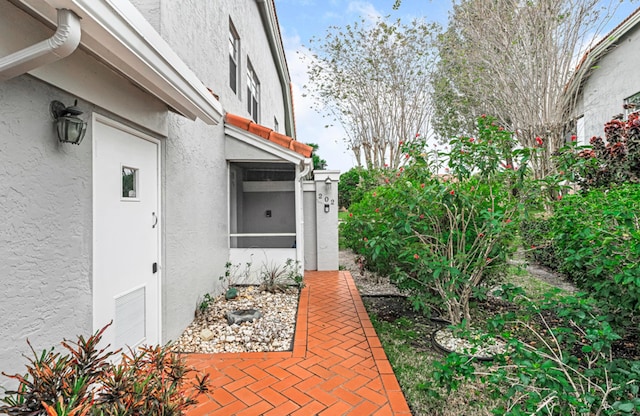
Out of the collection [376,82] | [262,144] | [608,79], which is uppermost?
[376,82]

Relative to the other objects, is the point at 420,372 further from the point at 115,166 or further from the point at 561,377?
the point at 115,166

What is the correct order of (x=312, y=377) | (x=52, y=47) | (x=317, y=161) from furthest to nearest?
(x=317, y=161)
(x=312, y=377)
(x=52, y=47)

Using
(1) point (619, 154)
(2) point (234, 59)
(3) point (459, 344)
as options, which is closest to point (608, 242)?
(3) point (459, 344)

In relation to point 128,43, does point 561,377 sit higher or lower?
lower

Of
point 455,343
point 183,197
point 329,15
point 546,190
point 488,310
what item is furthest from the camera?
point 329,15

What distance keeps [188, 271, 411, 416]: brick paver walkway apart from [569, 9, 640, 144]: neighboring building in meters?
10.5

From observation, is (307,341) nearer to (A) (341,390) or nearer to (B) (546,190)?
(A) (341,390)

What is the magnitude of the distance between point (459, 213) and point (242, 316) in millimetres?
3808

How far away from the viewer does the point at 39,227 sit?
→ 2316 millimetres

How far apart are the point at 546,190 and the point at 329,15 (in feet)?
48.5

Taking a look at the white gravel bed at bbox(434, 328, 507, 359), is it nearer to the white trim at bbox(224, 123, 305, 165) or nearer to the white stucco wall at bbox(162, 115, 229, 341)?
the white stucco wall at bbox(162, 115, 229, 341)

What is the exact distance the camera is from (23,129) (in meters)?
2.17

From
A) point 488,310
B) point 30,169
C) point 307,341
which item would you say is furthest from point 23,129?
point 488,310

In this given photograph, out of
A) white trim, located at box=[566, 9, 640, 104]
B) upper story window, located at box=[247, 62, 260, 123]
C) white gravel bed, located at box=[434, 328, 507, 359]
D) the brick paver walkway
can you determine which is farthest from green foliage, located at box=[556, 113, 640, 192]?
upper story window, located at box=[247, 62, 260, 123]
